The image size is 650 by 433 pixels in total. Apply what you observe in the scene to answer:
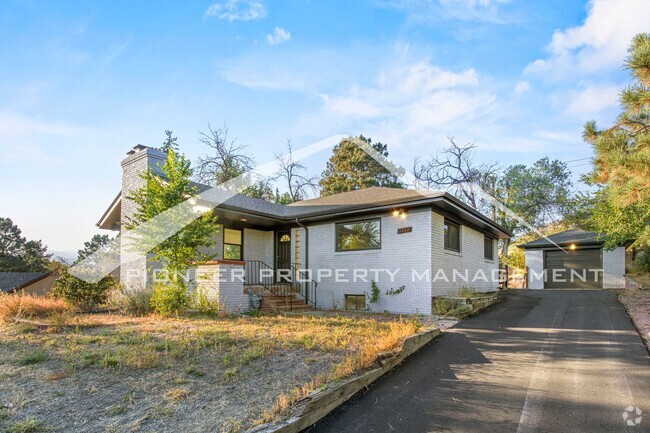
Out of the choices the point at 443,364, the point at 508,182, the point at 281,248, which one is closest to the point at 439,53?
the point at 281,248

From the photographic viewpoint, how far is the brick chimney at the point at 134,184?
11.3 metres

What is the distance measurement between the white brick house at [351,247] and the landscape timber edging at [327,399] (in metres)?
5.24

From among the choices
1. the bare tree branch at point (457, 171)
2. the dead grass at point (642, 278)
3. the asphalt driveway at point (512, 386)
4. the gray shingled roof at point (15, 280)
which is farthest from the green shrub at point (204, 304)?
the bare tree branch at point (457, 171)

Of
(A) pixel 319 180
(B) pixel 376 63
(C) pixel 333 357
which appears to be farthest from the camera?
(A) pixel 319 180

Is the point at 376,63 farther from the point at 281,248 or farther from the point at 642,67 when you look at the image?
the point at 642,67

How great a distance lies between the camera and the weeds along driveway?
336cm

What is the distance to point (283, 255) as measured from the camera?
13656mm

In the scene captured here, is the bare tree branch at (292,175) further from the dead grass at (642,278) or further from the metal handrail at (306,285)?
the dead grass at (642,278)

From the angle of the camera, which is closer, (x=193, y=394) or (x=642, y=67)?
(x=193, y=394)

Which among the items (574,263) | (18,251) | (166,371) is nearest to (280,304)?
(166,371)

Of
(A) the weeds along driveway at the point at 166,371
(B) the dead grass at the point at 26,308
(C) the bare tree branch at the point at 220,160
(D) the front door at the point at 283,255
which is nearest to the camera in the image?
(A) the weeds along driveway at the point at 166,371

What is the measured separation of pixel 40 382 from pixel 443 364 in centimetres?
508

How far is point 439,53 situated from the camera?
454 inches

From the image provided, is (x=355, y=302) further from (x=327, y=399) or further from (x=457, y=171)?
(x=457, y=171)
